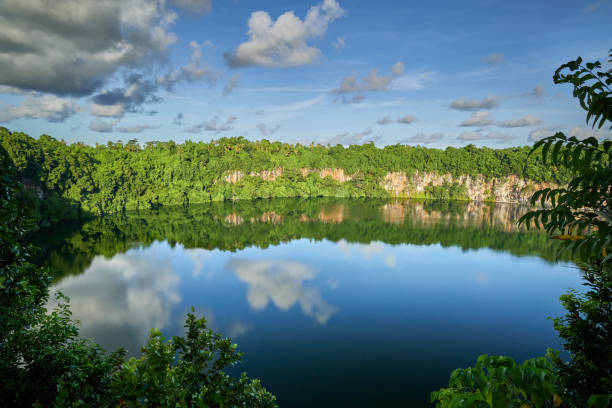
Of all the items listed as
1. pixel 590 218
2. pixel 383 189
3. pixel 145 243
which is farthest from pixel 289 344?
pixel 383 189

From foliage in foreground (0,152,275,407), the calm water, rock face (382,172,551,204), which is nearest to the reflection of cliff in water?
the calm water

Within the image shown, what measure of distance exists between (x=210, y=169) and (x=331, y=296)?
274 ft

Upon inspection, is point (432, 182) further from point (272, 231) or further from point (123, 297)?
point (123, 297)

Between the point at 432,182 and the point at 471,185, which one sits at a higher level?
the point at 432,182

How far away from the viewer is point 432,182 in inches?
4865

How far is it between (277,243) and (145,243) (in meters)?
19.4

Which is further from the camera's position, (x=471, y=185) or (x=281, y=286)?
(x=471, y=185)

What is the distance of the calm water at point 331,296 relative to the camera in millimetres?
18734

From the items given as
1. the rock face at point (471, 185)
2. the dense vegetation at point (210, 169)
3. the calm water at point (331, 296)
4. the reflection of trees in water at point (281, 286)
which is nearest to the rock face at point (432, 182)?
the rock face at point (471, 185)

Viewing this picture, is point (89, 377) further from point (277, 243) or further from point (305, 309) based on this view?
point (277, 243)

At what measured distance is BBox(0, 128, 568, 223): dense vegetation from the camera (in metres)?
62.7

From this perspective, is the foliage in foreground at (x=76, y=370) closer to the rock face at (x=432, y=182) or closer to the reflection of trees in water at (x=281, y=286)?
the reflection of trees in water at (x=281, y=286)

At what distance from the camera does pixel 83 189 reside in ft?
232

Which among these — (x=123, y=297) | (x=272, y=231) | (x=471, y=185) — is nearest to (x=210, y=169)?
(x=272, y=231)
